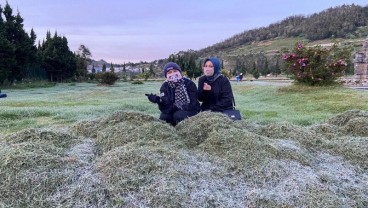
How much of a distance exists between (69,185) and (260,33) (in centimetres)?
10383

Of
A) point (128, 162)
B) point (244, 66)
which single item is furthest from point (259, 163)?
point (244, 66)

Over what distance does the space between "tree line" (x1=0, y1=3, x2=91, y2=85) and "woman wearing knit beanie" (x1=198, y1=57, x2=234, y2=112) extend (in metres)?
20.8

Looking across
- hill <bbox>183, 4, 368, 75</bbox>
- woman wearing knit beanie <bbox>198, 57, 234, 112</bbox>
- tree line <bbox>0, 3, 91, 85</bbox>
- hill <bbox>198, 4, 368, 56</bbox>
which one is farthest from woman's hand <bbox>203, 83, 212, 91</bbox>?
hill <bbox>198, 4, 368, 56</bbox>

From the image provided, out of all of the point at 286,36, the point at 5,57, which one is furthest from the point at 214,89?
the point at 286,36

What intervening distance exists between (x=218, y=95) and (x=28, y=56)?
23.7 m

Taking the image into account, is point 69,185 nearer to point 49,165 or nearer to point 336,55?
point 49,165

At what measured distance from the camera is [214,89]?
5.23m

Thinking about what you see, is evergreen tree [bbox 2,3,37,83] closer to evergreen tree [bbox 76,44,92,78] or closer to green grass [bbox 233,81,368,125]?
evergreen tree [bbox 76,44,92,78]

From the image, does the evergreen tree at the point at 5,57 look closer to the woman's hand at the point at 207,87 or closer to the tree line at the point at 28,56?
the tree line at the point at 28,56

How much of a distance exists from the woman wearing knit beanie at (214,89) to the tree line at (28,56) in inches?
817

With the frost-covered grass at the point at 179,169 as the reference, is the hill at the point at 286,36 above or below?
above

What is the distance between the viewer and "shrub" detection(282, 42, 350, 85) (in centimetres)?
1374

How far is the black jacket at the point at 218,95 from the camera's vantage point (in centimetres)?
A: 513

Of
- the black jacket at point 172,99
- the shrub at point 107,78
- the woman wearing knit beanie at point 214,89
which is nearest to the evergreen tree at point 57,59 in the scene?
the shrub at point 107,78
